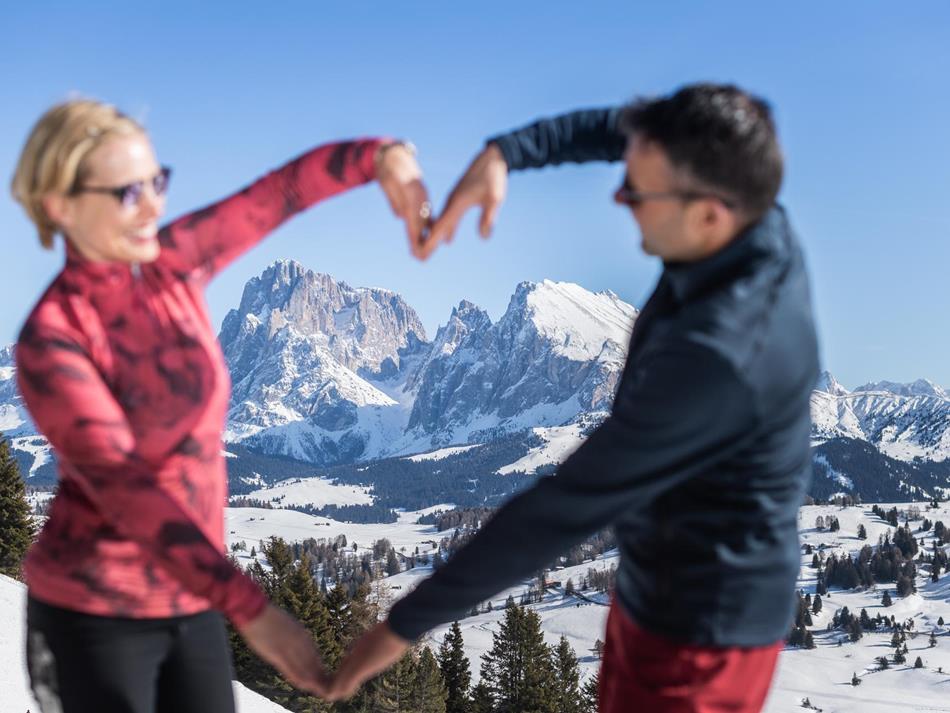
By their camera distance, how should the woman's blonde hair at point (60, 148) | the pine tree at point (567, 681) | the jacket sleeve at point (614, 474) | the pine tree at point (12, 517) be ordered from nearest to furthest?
1. the jacket sleeve at point (614, 474)
2. the woman's blonde hair at point (60, 148)
3. the pine tree at point (12, 517)
4. the pine tree at point (567, 681)

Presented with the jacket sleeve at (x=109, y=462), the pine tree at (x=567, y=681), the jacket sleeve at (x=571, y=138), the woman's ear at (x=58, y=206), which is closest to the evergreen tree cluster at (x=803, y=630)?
the pine tree at (x=567, y=681)

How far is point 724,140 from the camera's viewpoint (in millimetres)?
2484

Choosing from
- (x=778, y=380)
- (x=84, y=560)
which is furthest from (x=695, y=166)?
(x=84, y=560)

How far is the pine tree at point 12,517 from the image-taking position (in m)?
37.4

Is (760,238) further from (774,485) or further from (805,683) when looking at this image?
(805,683)

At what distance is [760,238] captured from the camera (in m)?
2.60

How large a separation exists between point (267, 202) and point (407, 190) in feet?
1.98

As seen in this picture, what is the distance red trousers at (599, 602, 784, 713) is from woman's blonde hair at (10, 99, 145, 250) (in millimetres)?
2346

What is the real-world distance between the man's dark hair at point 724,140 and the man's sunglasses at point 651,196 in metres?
0.03

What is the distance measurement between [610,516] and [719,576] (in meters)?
0.40

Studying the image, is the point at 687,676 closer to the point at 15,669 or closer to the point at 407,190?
Result: the point at 407,190

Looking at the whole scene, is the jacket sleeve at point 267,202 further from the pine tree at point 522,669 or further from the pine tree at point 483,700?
the pine tree at point 483,700

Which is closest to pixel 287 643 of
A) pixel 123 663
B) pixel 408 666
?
Result: pixel 123 663

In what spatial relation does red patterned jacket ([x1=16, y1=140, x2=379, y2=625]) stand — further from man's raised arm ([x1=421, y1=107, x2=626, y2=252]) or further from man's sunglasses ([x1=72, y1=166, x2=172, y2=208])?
man's raised arm ([x1=421, y1=107, x2=626, y2=252])
